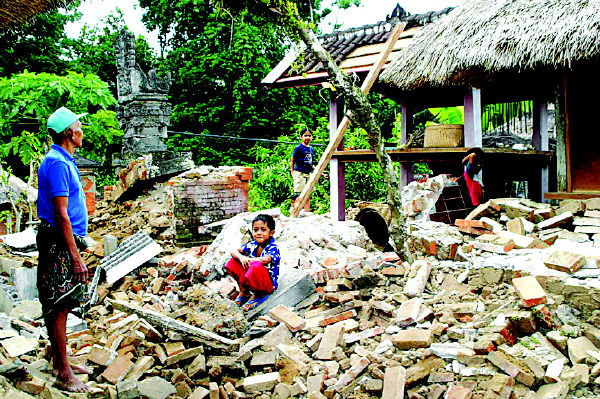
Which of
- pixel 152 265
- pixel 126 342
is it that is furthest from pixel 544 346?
pixel 152 265

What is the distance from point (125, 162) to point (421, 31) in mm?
5584

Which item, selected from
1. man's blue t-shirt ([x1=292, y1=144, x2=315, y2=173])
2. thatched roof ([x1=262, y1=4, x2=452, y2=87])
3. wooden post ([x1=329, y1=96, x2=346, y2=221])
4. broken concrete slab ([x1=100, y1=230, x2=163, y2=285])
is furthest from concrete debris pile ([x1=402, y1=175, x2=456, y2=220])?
broken concrete slab ([x1=100, y1=230, x2=163, y2=285])

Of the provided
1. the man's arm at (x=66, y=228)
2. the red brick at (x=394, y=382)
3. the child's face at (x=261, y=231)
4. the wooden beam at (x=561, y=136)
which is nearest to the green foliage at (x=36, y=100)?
the child's face at (x=261, y=231)

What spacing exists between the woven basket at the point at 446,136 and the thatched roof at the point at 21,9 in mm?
5449

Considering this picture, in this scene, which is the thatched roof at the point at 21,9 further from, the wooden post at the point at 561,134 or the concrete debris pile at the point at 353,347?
the wooden post at the point at 561,134

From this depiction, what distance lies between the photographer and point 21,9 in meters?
4.08

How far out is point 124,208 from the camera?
8.59 metres

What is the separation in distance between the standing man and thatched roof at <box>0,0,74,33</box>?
55.2 inches

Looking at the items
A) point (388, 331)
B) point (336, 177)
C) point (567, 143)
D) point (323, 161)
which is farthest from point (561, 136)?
point (388, 331)

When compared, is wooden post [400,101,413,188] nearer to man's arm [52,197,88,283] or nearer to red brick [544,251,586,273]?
red brick [544,251,586,273]

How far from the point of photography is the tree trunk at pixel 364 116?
5.32 metres

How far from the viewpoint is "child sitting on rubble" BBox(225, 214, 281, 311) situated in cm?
452

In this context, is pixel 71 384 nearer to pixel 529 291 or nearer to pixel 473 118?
pixel 529 291

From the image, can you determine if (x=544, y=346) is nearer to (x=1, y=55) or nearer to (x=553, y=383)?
(x=553, y=383)
